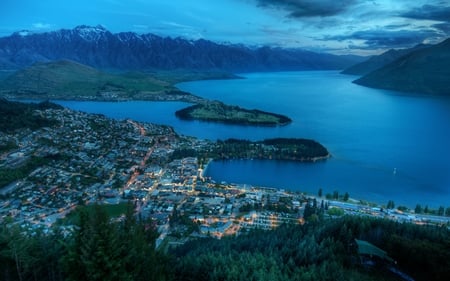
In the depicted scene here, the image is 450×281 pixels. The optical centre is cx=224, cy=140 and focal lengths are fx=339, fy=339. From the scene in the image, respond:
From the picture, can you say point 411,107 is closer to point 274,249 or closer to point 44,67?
point 274,249

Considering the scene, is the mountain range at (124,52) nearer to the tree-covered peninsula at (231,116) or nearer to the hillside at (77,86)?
the hillside at (77,86)

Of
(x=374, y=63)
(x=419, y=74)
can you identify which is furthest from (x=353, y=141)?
(x=374, y=63)

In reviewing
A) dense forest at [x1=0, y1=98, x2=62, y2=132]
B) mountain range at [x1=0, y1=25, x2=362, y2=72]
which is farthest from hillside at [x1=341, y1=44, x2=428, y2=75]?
dense forest at [x1=0, y1=98, x2=62, y2=132]

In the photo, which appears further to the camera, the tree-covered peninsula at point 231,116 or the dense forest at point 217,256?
the tree-covered peninsula at point 231,116

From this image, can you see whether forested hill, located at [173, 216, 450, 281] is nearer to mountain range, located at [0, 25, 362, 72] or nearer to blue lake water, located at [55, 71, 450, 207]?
blue lake water, located at [55, 71, 450, 207]

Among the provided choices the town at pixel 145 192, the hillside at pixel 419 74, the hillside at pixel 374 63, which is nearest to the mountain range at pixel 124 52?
the hillside at pixel 374 63
